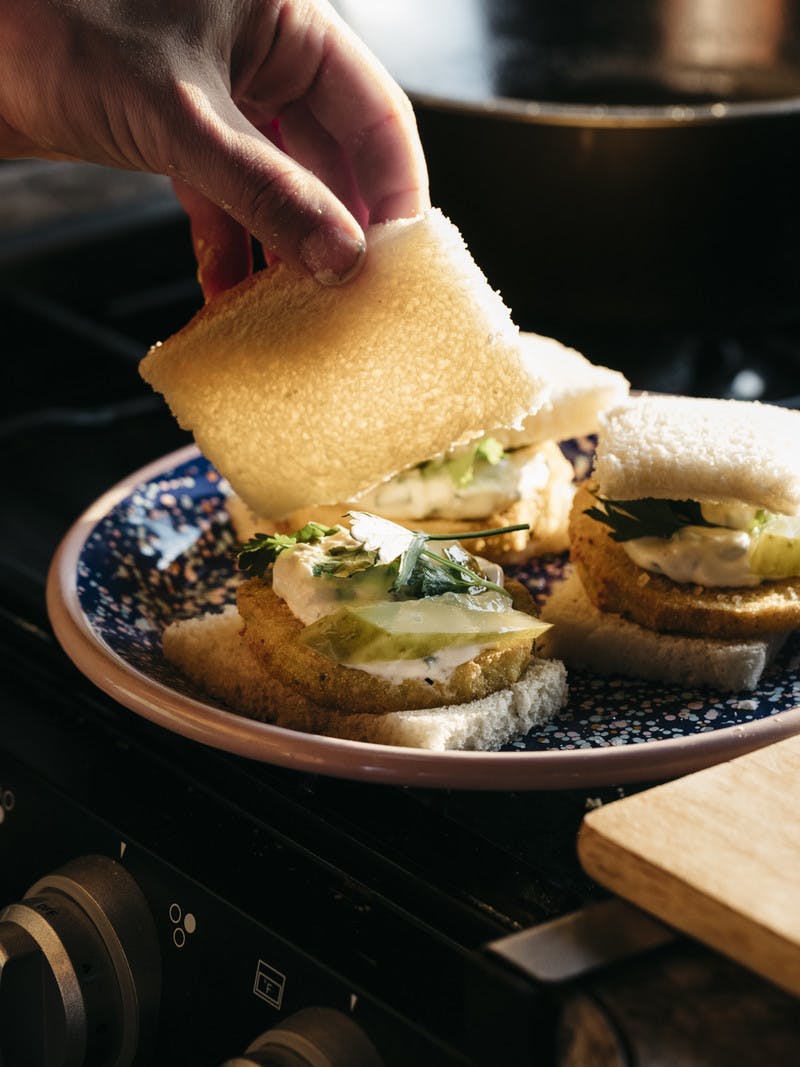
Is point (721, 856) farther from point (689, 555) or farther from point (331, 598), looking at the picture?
point (689, 555)

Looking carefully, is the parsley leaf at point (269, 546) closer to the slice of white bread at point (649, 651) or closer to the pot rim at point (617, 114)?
the slice of white bread at point (649, 651)

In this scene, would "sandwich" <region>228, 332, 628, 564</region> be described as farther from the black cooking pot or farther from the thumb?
the thumb

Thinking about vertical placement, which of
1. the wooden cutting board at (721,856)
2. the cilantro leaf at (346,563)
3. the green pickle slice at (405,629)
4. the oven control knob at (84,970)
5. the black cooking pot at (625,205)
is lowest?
the oven control knob at (84,970)

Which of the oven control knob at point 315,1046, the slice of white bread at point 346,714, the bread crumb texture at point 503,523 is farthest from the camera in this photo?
the bread crumb texture at point 503,523

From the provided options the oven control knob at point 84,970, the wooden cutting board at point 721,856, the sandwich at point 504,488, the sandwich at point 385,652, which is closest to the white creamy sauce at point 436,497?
the sandwich at point 504,488

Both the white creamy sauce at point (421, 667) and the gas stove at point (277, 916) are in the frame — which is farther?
the white creamy sauce at point (421, 667)

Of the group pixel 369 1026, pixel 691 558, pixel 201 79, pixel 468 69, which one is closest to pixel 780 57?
pixel 468 69

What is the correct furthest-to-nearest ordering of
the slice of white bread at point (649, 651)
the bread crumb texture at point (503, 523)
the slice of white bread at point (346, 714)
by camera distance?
the bread crumb texture at point (503, 523) < the slice of white bread at point (649, 651) < the slice of white bread at point (346, 714)
